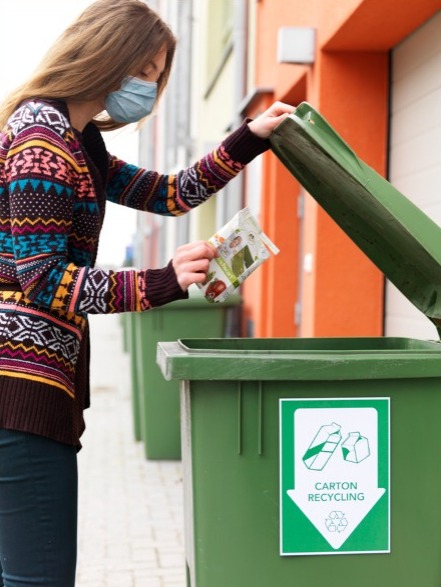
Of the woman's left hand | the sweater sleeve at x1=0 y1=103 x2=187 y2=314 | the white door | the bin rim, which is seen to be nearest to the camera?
the sweater sleeve at x1=0 y1=103 x2=187 y2=314

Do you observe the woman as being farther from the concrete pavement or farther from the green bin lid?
the concrete pavement

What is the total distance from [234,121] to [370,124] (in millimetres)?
3359

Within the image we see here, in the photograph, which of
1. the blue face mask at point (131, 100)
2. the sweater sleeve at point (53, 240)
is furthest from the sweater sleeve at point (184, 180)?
the sweater sleeve at point (53, 240)

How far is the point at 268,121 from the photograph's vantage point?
2.96m

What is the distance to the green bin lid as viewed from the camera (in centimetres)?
278

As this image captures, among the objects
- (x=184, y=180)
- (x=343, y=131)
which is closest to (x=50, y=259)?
(x=184, y=180)

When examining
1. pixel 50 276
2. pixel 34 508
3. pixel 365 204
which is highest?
pixel 365 204

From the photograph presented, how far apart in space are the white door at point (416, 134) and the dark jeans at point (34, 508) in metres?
2.66

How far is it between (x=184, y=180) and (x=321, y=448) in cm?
101

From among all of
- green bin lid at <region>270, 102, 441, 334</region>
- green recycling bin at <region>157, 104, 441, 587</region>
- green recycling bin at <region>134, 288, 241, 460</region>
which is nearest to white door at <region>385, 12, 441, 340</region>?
green recycling bin at <region>134, 288, 241, 460</region>

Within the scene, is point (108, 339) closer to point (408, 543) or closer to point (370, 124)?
point (370, 124)

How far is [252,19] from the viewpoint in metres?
8.94

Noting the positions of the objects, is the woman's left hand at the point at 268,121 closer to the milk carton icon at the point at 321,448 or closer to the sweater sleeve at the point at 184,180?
the sweater sleeve at the point at 184,180

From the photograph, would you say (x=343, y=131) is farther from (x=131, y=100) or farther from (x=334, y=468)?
(x=334, y=468)
